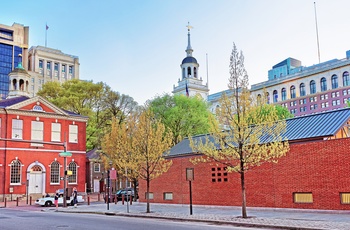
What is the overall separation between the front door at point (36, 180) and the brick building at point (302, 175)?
2617cm

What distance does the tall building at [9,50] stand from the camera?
13836 centimetres

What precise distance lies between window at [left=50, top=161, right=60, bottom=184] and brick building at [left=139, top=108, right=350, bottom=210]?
26.4 meters

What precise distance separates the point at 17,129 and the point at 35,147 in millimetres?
3040

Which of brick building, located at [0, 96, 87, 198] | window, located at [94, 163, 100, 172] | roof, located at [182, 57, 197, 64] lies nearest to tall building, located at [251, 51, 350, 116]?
roof, located at [182, 57, 197, 64]

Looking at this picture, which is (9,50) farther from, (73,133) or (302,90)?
(73,133)

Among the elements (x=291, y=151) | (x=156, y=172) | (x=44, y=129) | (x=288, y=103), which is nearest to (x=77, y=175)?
(x=44, y=129)

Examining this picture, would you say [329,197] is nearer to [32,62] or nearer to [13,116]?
[13,116]

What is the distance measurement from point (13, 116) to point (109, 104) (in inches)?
806

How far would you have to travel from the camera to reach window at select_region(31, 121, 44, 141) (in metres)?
48.2

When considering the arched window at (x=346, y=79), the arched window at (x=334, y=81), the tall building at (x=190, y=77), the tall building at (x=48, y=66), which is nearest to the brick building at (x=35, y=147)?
the tall building at (x=190, y=77)

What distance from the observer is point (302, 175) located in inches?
877

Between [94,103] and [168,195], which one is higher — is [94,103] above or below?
above

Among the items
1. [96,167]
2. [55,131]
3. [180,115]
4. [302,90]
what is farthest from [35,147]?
[302,90]

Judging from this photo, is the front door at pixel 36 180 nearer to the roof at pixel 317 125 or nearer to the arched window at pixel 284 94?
the roof at pixel 317 125
